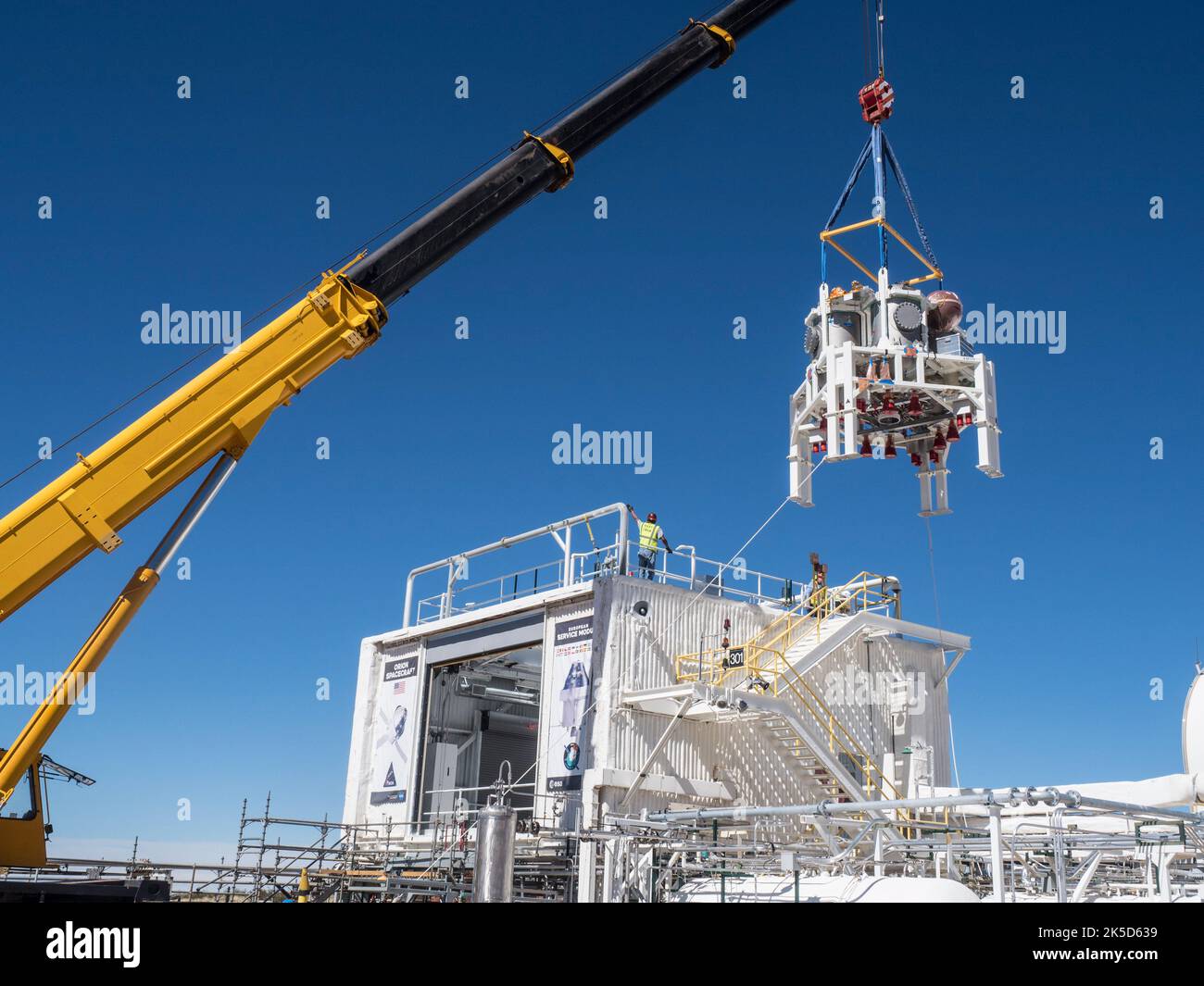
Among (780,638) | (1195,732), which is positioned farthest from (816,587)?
(1195,732)

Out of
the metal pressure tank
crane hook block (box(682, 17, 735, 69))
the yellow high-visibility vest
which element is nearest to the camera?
the metal pressure tank

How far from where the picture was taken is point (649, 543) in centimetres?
3100

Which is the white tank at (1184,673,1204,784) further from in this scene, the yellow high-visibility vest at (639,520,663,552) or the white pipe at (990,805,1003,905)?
the yellow high-visibility vest at (639,520,663,552)

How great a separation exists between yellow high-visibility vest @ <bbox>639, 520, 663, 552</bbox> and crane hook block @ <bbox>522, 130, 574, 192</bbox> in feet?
39.5

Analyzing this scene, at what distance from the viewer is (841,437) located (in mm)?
22359

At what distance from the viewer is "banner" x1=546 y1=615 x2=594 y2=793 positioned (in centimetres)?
2856

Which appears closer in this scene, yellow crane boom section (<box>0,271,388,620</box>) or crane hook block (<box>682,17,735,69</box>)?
yellow crane boom section (<box>0,271,388,620</box>)

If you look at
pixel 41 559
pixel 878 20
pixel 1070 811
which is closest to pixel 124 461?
pixel 41 559

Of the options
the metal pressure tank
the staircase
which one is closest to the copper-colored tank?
the staircase

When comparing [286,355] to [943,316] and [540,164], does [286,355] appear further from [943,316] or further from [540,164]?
[943,316]

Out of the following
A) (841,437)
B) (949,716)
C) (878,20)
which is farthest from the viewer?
(949,716)

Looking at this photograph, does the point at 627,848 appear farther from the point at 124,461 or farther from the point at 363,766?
the point at 363,766

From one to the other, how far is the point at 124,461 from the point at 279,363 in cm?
297
